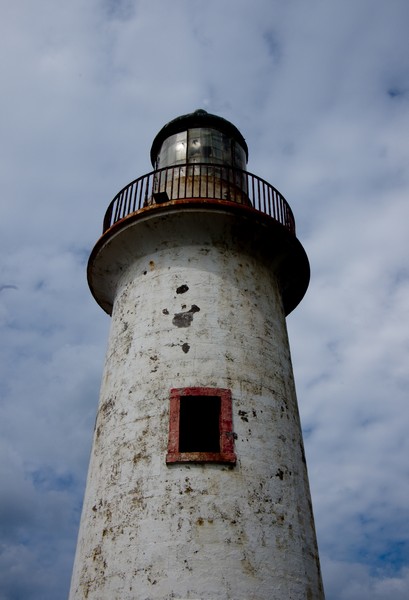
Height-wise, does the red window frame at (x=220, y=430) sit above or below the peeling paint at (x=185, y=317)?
below

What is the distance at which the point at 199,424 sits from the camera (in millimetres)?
8891

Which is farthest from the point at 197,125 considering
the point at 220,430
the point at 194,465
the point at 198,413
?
the point at 194,465

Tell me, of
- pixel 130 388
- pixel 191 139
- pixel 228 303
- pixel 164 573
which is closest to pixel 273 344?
pixel 228 303

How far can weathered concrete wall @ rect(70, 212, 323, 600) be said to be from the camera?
7.13 m

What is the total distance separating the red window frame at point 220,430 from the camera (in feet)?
25.2

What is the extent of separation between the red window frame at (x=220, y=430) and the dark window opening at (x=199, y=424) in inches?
2.9

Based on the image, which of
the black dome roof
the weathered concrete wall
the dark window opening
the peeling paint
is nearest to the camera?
the weathered concrete wall

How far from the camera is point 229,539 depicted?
718cm

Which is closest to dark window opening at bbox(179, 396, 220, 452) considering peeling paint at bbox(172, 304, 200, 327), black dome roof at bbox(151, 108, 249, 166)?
peeling paint at bbox(172, 304, 200, 327)

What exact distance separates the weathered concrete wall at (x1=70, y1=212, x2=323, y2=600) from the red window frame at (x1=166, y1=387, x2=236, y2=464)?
10 centimetres

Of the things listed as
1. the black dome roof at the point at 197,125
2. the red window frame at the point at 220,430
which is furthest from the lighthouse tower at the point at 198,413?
the black dome roof at the point at 197,125

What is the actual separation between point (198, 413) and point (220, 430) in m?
0.76

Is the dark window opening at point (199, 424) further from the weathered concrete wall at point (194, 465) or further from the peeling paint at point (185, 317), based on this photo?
the peeling paint at point (185, 317)

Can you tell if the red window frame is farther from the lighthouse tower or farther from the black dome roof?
the black dome roof
